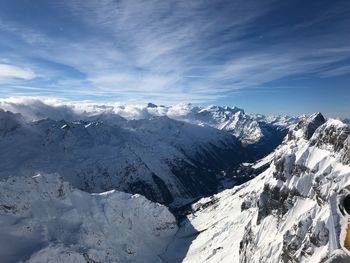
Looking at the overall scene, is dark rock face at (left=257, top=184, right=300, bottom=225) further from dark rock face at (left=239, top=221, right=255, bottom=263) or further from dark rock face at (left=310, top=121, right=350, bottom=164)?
dark rock face at (left=310, top=121, right=350, bottom=164)

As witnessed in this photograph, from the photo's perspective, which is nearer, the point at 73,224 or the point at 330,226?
the point at 330,226

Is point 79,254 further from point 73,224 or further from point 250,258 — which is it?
point 250,258

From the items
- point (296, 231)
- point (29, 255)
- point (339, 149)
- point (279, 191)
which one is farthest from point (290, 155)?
point (29, 255)

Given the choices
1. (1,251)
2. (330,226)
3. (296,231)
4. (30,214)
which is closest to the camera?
(330,226)

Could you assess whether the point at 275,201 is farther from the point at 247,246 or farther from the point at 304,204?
the point at 247,246

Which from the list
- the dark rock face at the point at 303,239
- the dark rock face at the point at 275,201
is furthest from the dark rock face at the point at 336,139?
the dark rock face at the point at 303,239

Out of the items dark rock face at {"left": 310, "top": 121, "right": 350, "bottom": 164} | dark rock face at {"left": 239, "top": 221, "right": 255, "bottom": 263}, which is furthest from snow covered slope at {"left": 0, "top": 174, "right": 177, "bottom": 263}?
dark rock face at {"left": 310, "top": 121, "right": 350, "bottom": 164}

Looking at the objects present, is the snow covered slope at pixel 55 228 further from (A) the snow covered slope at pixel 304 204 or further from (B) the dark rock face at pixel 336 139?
(B) the dark rock face at pixel 336 139

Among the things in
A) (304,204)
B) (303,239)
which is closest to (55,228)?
(304,204)
